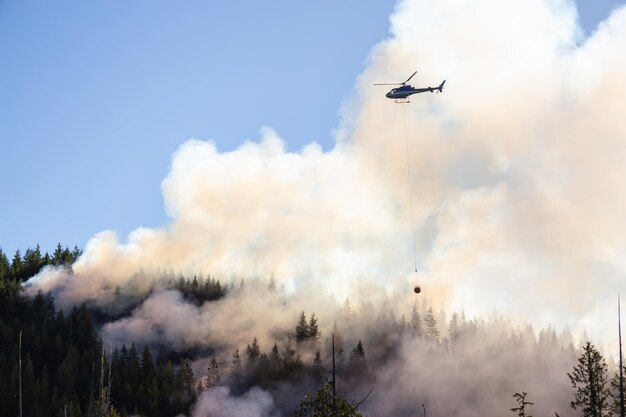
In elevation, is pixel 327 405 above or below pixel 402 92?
below

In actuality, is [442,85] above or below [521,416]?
above

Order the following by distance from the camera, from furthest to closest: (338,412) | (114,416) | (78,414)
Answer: (78,414), (114,416), (338,412)

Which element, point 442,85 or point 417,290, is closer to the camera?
point 417,290

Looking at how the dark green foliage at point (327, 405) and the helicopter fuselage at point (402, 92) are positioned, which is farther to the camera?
the helicopter fuselage at point (402, 92)

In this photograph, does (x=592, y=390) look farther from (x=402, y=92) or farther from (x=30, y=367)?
(x=30, y=367)

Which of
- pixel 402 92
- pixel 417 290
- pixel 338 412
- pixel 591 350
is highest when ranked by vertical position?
pixel 402 92

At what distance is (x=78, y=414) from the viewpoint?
18000 cm

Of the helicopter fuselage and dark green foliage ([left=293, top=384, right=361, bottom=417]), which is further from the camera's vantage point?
the helicopter fuselage

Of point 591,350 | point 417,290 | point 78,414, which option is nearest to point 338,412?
point 417,290

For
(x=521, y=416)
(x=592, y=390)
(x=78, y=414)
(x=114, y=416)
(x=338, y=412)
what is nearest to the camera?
(x=338, y=412)

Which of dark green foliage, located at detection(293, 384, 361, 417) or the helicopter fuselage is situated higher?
the helicopter fuselage

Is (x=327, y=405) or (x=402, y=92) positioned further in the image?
(x=402, y=92)

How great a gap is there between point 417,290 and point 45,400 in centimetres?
12976

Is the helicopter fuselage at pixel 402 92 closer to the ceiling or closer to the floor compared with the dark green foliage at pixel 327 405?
closer to the ceiling
